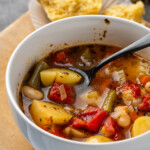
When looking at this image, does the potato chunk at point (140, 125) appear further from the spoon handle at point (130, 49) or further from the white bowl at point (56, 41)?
the spoon handle at point (130, 49)

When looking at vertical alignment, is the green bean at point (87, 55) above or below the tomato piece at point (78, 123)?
above

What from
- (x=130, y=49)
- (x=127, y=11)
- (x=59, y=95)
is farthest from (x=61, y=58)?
(x=127, y=11)

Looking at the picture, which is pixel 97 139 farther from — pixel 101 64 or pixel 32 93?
pixel 101 64

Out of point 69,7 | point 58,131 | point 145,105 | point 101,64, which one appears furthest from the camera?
point 69,7

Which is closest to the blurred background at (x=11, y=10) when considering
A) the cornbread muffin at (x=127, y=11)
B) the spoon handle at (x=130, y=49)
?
the cornbread muffin at (x=127, y=11)

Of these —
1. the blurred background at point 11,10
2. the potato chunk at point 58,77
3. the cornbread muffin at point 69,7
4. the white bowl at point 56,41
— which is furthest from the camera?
the blurred background at point 11,10

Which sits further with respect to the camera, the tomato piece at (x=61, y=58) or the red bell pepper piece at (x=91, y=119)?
the tomato piece at (x=61, y=58)

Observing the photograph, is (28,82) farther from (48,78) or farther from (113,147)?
(113,147)
